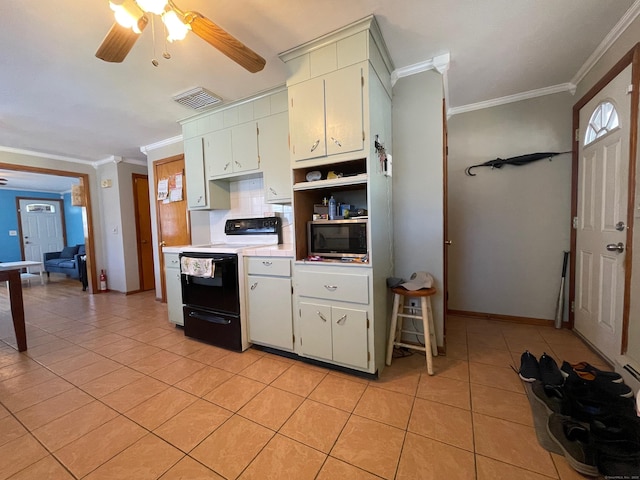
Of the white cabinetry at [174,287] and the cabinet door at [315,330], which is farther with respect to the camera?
the white cabinetry at [174,287]

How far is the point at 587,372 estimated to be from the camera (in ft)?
5.95

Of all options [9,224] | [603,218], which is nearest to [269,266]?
[603,218]

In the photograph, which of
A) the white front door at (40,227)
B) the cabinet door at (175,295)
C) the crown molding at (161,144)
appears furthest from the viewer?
the white front door at (40,227)

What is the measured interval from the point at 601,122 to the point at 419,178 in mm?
1492

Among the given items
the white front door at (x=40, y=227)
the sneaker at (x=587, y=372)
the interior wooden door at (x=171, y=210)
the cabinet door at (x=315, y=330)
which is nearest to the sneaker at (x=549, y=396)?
the sneaker at (x=587, y=372)

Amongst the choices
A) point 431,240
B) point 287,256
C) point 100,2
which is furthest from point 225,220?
point 431,240

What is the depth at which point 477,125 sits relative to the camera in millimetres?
2910

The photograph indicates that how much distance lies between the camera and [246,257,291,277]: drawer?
83.1 inches

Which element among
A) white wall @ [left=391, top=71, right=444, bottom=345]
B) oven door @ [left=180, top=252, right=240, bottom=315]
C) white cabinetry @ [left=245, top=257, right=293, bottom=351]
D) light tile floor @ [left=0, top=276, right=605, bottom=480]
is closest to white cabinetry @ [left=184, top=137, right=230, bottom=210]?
oven door @ [left=180, top=252, right=240, bottom=315]

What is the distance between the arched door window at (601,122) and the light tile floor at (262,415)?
5.88ft

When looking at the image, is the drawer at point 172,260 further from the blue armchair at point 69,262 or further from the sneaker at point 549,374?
the blue armchair at point 69,262

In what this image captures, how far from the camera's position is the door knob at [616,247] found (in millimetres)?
1847

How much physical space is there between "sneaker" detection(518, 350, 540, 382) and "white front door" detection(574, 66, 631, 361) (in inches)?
23.9

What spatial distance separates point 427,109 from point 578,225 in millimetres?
1839
